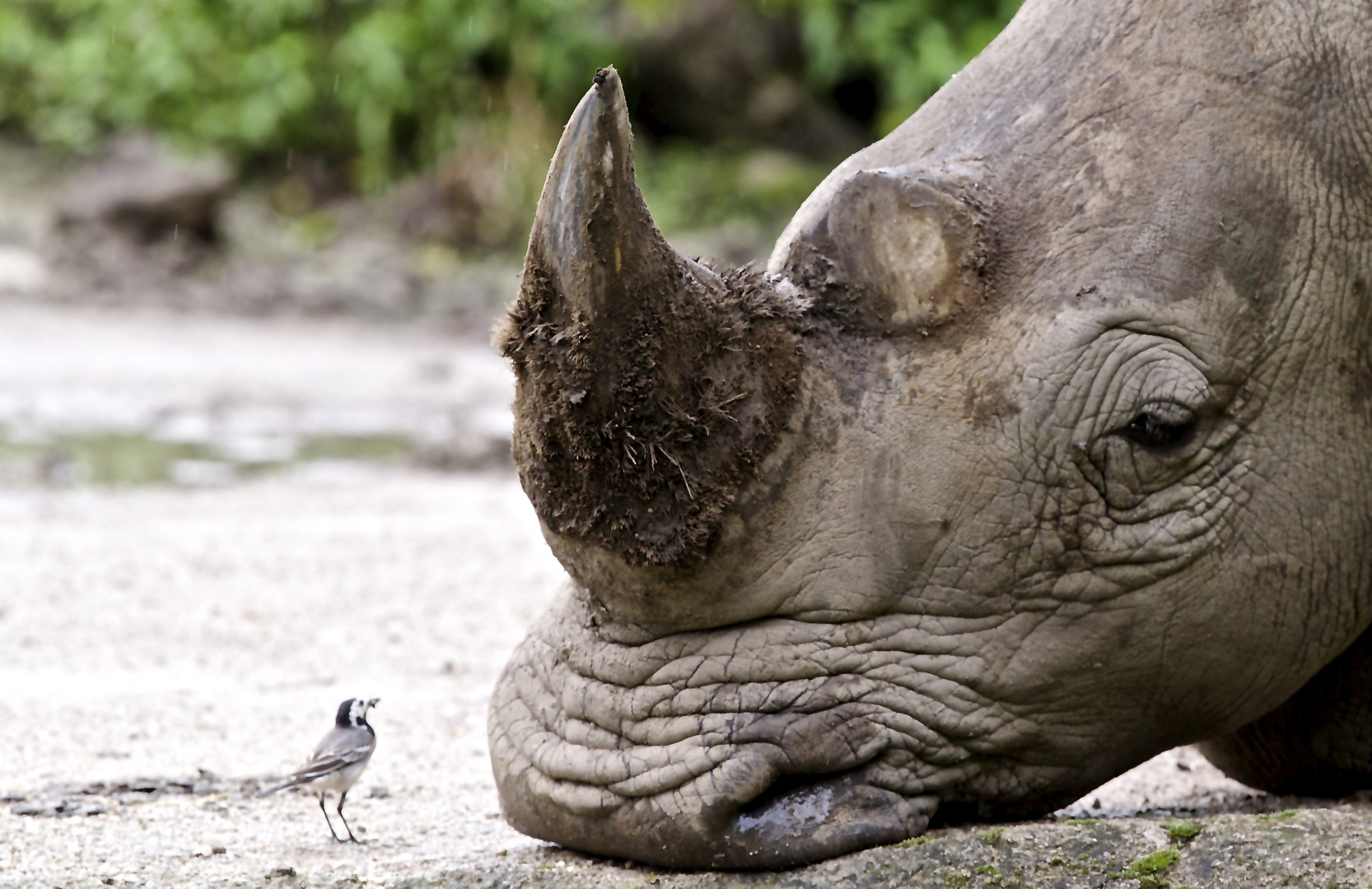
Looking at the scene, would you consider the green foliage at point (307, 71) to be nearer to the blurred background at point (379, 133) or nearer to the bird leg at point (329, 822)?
the blurred background at point (379, 133)

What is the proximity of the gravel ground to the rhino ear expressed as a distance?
100cm

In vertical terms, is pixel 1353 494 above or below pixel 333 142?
below

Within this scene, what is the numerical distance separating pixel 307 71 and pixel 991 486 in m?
19.3

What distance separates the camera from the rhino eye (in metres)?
3.47

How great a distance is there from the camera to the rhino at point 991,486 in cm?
335

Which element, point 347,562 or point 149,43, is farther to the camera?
point 149,43

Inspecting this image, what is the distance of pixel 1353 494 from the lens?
3.54 meters

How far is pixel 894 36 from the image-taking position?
65.8ft

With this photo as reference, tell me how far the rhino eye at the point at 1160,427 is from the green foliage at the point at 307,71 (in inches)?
684

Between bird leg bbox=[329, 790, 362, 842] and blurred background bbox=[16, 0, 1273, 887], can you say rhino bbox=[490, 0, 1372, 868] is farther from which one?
bird leg bbox=[329, 790, 362, 842]

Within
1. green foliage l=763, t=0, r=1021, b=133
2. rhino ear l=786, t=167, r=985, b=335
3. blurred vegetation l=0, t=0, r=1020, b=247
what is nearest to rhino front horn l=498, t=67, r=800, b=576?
rhino ear l=786, t=167, r=985, b=335

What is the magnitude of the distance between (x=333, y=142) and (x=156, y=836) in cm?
1815

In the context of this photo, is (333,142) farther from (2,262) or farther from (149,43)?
(2,262)

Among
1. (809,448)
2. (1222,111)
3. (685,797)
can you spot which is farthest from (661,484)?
(1222,111)
